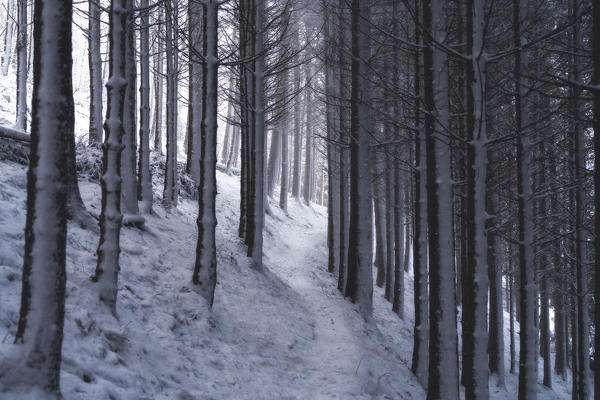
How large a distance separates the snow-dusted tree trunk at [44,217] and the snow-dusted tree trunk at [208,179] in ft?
10.9

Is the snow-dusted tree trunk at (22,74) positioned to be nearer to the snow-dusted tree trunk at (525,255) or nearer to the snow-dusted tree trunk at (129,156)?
the snow-dusted tree trunk at (129,156)

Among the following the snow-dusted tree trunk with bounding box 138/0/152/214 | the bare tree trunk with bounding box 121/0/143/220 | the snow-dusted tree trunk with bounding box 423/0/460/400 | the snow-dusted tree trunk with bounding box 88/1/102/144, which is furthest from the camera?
the snow-dusted tree trunk with bounding box 88/1/102/144

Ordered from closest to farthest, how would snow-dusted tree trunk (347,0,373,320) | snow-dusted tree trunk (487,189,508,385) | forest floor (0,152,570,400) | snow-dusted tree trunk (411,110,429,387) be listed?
forest floor (0,152,570,400) < snow-dusted tree trunk (411,110,429,387) < snow-dusted tree trunk (347,0,373,320) < snow-dusted tree trunk (487,189,508,385)

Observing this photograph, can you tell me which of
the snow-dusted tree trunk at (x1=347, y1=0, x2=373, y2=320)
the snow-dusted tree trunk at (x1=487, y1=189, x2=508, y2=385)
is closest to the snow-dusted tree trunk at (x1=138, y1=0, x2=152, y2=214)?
the snow-dusted tree trunk at (x1=347, y1=0, x2=373, y2=320)

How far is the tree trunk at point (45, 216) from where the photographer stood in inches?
101

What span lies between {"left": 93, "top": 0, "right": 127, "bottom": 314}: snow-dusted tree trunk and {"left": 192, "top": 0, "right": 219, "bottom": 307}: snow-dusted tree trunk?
156 cm

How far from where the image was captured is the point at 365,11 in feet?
27.1

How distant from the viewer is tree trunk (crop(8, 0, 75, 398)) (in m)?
2.58

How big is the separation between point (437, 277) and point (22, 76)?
611 inches

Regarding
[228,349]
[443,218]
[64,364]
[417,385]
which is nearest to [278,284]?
[417,385]

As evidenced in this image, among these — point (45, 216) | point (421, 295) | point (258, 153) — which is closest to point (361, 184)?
point (258, 153)

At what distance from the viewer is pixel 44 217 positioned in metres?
2.58

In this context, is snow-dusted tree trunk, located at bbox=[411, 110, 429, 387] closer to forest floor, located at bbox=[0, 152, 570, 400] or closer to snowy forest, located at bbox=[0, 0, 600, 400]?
snowy forest, located at bbox=[0, 0, 600, 400]

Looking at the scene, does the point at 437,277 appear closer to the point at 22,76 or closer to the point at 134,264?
the point at 134,264
